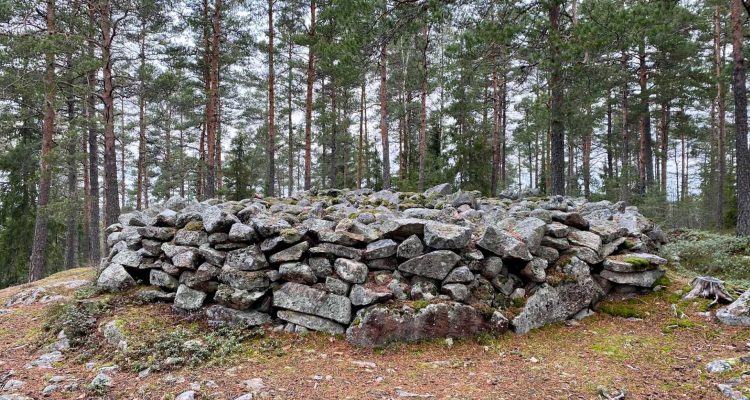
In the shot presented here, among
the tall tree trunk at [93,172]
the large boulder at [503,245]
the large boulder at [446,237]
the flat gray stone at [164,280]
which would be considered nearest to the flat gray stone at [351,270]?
the large boulder at [446,237]

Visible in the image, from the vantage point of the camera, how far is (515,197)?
32.1ft

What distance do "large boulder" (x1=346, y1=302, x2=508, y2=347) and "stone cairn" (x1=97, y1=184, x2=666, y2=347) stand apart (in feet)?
0.04

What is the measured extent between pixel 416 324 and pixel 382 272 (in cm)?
78

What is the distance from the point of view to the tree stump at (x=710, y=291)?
4402mm

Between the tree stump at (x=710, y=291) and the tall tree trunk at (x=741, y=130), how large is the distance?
6020 millimetres

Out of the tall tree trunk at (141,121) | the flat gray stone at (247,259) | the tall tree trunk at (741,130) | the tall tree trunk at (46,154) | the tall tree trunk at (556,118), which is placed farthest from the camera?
the tall tree trunk at (141,121)

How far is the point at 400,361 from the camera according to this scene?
12.2 feet

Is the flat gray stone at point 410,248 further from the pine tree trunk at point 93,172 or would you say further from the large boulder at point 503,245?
the pine tree trunk at point 93,172

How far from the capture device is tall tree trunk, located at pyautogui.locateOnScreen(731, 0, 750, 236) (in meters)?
8.88

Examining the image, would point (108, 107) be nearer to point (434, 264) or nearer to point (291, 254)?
point (291, 254)

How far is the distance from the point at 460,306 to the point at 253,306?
2.44m

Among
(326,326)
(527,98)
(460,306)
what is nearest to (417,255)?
(460,306)

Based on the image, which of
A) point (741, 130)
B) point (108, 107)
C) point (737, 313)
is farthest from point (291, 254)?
point (741, 130)

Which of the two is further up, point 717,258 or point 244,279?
point 244,279
